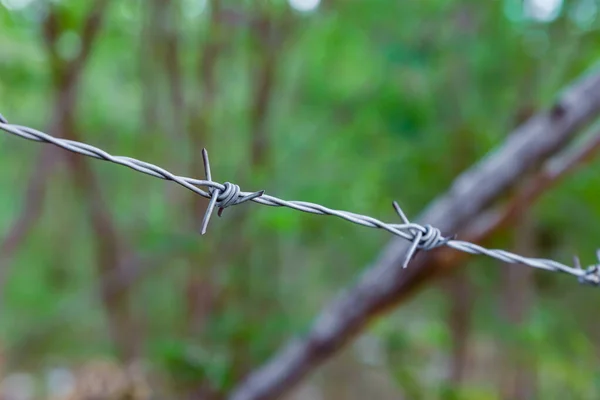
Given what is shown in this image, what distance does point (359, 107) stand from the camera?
172 centimetres

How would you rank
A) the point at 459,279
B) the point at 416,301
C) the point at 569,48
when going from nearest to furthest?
the point at 569,48
the point at 459,279
the point at 416,301

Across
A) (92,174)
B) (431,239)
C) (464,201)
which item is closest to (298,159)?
(92,174)

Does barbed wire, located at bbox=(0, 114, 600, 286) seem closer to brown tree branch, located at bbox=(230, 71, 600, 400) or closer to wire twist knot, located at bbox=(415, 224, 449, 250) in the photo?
wire twist knot, located at bbox=(415, 224, 449, 250)

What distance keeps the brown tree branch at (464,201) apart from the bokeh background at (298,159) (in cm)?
9

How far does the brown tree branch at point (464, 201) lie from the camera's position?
3.88 feet

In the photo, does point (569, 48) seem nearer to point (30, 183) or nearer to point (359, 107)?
point (359, 107)

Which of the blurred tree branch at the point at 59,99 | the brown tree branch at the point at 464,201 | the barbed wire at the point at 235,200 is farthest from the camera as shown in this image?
the blurred tree branch at the point at 59,99

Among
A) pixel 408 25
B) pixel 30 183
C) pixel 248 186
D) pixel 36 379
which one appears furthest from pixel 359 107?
pixel 36 379

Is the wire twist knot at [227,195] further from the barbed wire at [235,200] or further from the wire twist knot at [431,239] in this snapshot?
the wire twist knot at [431,239]

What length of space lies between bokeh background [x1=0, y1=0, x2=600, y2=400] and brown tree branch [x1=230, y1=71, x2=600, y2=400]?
0.09 meters

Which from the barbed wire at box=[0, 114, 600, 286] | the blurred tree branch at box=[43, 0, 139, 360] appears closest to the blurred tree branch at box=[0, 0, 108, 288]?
the blurred tree branch at box=[43, 0, 139, 360]

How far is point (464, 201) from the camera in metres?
1.19

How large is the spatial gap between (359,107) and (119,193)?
3.61ft

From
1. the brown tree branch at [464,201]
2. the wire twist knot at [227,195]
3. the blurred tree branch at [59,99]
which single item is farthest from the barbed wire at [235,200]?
the blurred tree branch at [59,99]
